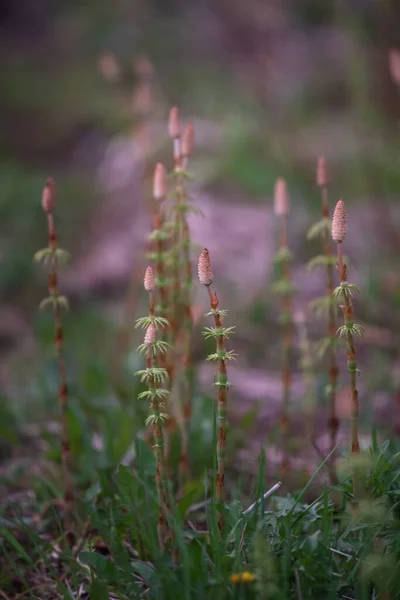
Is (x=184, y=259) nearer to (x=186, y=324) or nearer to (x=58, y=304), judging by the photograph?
(x=186, y=324)

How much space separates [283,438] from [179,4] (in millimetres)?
7974

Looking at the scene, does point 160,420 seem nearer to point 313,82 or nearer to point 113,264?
point 113,264

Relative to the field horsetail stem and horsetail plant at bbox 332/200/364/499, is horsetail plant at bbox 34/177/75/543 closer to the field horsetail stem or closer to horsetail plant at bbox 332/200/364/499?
the field horsetail stem

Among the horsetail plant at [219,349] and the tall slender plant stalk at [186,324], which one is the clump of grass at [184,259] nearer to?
the tall slender plant stalk at [186,324]

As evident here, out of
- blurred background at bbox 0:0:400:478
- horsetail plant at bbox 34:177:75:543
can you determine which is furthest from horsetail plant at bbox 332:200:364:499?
blurred background at bbox 0:0:400:478

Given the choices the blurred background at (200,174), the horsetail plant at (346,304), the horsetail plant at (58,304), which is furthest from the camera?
the blurred background at (200,174)

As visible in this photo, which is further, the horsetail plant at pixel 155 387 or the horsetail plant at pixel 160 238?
the horsetail plant at pixel 160 238

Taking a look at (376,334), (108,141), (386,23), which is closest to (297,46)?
(108,141)

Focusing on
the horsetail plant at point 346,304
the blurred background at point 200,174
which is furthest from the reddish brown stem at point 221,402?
the blurred background at point 200,174

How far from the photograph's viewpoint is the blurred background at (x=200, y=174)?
254 cm

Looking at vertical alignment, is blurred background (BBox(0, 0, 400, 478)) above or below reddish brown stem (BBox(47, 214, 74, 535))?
above

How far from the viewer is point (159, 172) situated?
5.03ft

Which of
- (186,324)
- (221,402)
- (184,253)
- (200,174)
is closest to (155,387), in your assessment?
(221,402)

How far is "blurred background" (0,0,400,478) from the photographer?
2.54m
